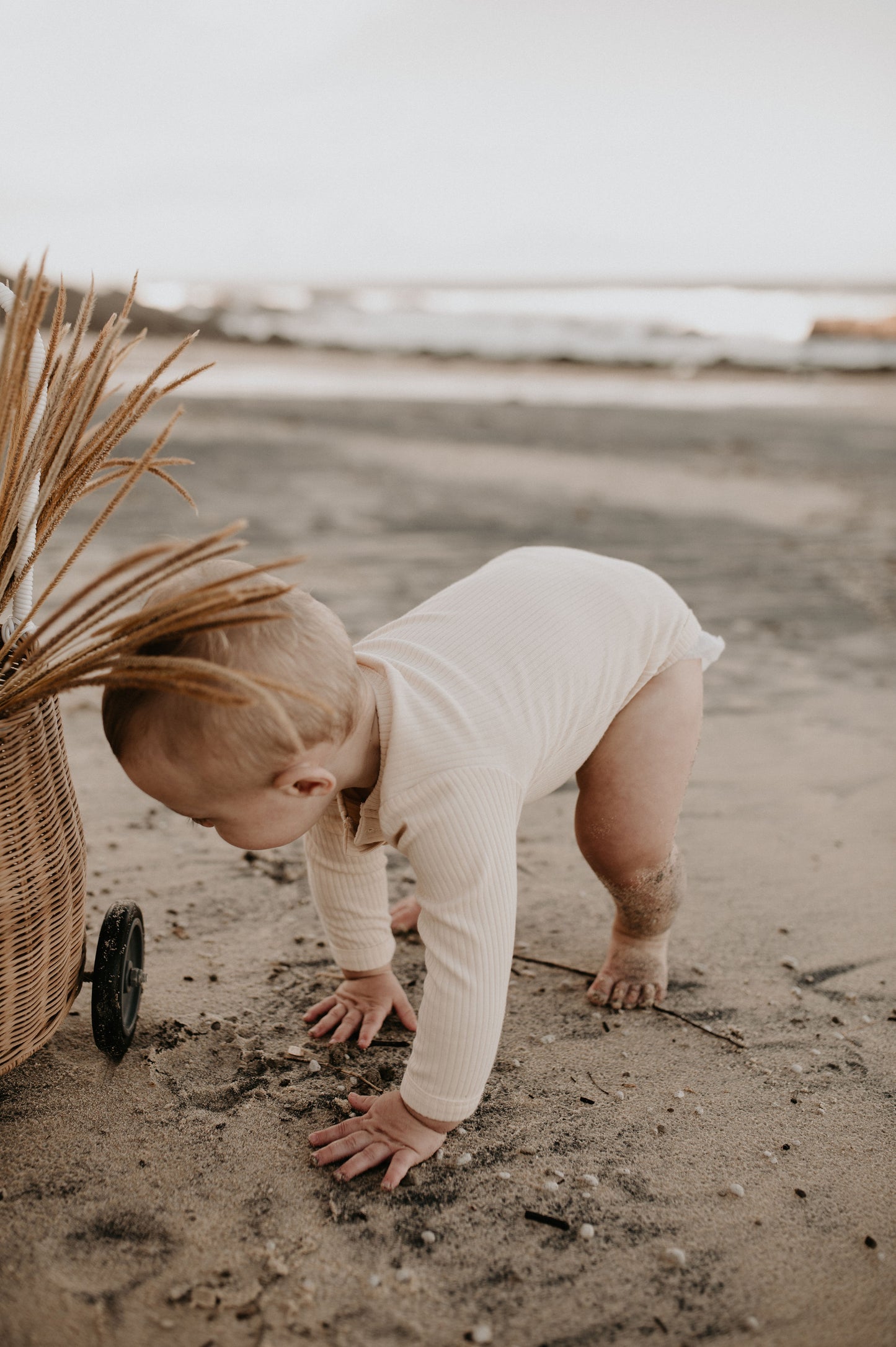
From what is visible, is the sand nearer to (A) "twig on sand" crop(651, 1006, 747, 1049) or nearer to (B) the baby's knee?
(A) "twig on sand" crop(651, 1006, 747, 1049)

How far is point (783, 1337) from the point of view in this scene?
154 centimetres

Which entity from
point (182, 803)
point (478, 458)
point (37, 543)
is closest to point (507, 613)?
point (182, 803)

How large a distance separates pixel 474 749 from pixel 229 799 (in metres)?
0.40

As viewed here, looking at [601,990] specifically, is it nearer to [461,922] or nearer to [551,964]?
[551,964]

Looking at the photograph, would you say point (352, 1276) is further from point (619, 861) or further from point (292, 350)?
point (292, 350)

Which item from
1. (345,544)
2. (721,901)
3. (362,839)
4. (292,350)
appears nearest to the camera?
(362,839)

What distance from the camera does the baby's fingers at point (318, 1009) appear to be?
2.22 m

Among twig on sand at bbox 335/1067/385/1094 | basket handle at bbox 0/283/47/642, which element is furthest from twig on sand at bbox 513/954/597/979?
basket handle at bbox 0/283/47/642

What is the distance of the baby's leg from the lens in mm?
2182

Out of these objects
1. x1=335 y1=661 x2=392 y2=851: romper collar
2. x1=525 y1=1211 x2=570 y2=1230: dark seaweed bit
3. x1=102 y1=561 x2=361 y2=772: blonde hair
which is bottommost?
x1=525 y1=1211 x2=570 y2=1230: dark seaweed bit

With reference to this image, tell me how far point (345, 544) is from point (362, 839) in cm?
435

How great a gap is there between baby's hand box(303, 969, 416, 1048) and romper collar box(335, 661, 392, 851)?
32 centimetres

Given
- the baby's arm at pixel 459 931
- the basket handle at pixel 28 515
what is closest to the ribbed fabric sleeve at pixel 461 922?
the baby's arm at pixel 459 931

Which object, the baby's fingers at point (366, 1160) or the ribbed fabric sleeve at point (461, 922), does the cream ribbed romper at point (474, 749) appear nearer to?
the ribbed fabric sleeve at point (461, 922)
